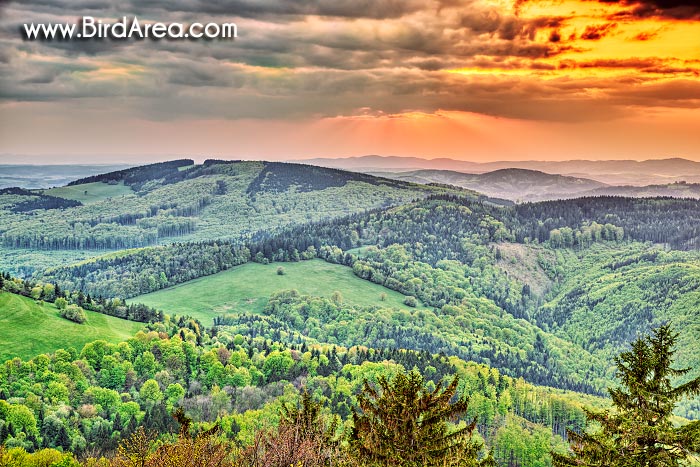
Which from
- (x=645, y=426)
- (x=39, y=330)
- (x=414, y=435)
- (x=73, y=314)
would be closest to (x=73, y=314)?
(x=73, y=314)

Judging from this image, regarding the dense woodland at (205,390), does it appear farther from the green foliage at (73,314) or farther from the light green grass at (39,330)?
the green foliage at (73,314)

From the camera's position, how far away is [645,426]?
24766 mm

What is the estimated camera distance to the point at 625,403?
2789cm

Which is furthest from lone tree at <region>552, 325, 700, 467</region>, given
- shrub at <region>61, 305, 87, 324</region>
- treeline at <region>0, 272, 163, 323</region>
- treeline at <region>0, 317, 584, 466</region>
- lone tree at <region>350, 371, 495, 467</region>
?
treeline at <region>0, 272, 163, 323</region>

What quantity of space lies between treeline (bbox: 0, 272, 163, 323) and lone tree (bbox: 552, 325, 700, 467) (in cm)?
14978

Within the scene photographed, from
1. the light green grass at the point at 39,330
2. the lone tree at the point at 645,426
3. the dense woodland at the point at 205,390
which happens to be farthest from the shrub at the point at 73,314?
the lone tree at the point at 645,426

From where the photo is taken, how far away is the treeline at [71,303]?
6053 inches

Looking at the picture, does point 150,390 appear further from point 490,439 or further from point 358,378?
point 490,439

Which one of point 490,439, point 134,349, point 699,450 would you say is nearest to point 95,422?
point 134,349

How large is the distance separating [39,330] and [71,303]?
25489 millimetres

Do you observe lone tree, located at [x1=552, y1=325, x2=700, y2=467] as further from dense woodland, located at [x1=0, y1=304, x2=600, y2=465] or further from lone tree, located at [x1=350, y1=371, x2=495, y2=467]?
dense woodland, located at [x1=0, y1=304, x2=600, y2=465]

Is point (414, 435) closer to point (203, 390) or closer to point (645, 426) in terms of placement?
point (645, 426)

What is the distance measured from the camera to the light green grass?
430 feet

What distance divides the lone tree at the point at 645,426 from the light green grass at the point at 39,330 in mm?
131168
